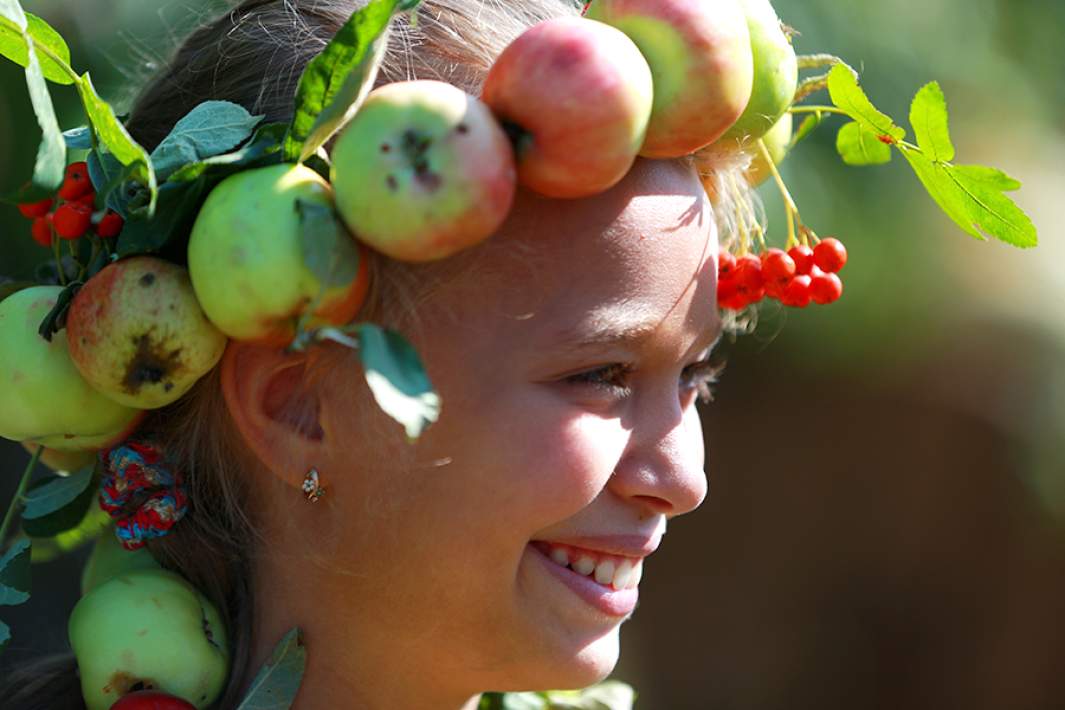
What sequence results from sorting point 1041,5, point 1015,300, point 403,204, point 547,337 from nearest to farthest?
point 403,204 < point 547,337 < point 1015,300 < point 1041,5

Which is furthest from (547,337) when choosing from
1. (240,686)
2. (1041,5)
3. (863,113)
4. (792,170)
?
(1041,5)

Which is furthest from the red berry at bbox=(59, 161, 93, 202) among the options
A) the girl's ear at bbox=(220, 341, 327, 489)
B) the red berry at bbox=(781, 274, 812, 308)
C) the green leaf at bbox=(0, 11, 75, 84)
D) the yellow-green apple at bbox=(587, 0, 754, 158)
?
the red berry at bbox=(781, 274, 812, 308)

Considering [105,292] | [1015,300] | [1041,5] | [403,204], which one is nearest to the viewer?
[403,204]

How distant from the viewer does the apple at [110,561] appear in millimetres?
1757

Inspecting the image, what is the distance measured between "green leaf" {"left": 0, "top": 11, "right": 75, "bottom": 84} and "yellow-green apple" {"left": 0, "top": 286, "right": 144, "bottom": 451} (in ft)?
0.82

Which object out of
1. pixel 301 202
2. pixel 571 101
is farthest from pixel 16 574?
pixel 571 101

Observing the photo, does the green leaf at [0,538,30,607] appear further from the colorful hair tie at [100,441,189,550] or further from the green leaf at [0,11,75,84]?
the green leaf at [0,11,75,84]

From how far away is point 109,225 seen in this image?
59.2 inches

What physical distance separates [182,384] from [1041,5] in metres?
4.11

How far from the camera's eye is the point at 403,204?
125 cm

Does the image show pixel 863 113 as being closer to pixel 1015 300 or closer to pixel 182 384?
pixel 182 384

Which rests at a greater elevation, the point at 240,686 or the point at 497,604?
the point at 497,604

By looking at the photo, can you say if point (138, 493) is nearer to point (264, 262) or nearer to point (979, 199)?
point (264, 262)

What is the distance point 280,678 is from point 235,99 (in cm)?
74
